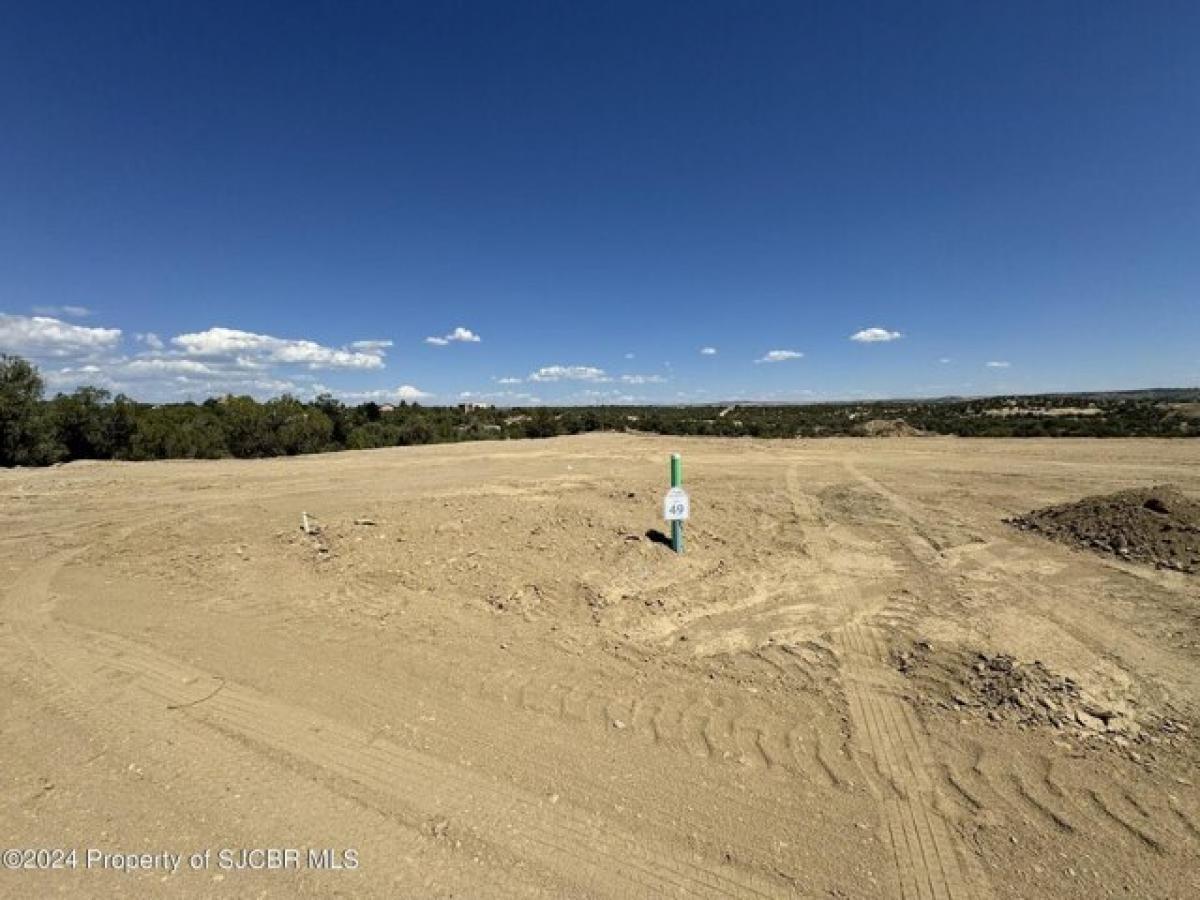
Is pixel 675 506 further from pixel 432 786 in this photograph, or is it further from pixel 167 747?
pixel 167 747

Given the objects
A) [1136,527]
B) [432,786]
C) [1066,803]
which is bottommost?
[1066,803]

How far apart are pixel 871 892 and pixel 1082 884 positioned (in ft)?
3.45

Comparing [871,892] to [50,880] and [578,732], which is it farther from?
[50,880]

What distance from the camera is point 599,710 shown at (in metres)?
4.30

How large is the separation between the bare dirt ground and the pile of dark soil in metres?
0.37

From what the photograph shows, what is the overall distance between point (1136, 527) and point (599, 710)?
29.4 feet

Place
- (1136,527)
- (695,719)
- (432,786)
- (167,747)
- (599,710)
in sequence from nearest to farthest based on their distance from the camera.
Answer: (432,786) → (167,747) → (695,719) → (599,710) → (1136,527)

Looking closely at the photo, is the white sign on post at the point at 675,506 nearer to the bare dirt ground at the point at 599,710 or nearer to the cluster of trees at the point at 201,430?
the bare dirt ground at the point at 599,710

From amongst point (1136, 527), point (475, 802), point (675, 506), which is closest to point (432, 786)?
point (475, 802)

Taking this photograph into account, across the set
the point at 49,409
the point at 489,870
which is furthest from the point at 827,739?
the point at 49,409

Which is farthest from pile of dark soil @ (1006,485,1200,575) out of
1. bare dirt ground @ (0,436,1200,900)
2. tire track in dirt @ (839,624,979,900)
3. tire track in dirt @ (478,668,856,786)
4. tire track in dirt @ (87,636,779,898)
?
tire track in dirt @ (87,636,779,898)

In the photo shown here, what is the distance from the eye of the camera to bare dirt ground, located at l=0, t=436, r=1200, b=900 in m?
2.96

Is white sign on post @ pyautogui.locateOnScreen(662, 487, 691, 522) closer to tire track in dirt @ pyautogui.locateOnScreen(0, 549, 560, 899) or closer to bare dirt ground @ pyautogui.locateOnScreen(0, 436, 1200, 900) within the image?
bare dirt ground @ pyautogui.locateOnScreen(0, 436, 1200, 900)

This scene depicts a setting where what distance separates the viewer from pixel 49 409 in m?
21.7
